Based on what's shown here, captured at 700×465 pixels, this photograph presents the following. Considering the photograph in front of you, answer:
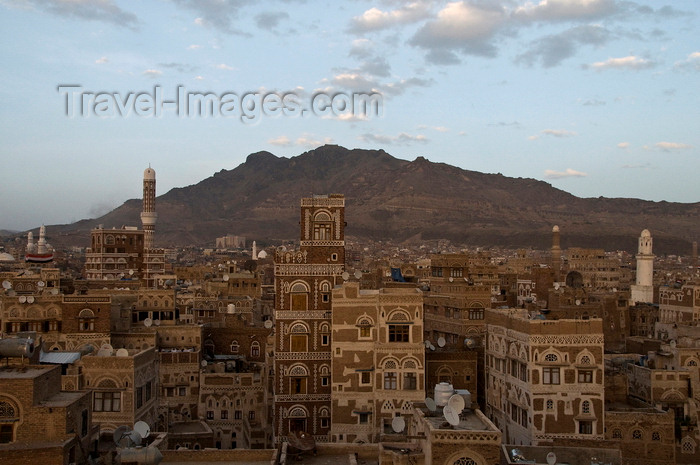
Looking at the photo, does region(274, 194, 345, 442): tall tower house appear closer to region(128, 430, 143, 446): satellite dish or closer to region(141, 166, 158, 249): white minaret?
region(128, 430, 143, 446): satellite dish

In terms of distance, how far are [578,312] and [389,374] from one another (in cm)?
2623

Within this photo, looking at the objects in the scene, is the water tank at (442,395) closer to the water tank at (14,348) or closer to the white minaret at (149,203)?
the water tank at (14,348)

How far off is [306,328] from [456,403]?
1854 cm

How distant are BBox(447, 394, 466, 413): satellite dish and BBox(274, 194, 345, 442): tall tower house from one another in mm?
17945

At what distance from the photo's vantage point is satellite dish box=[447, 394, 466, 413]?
78.6ft

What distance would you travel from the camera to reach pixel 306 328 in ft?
137

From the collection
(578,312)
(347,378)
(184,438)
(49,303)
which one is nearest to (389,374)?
(347,378)

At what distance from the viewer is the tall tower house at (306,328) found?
136 feet

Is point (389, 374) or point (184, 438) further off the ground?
point (389, 374)

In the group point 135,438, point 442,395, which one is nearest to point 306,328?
point 442,395

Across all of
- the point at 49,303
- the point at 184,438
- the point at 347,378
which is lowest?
the point at 184,438

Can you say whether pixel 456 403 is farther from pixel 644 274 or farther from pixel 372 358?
pixel 644 274

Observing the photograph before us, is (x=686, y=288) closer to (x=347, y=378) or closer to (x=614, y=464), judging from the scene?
(x=347, y=378)

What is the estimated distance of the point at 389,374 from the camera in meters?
39.3
